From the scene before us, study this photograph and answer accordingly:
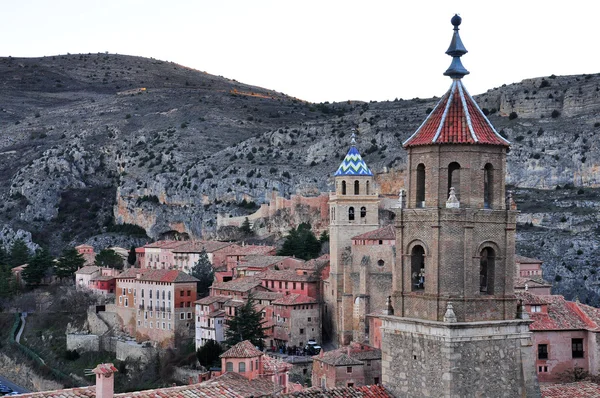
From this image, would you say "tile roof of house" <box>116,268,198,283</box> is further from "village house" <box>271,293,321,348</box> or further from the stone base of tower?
the stone base of tower

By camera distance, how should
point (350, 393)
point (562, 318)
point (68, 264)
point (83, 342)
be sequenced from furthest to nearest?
1. point (68, 264)
2. point (83, 342)
3. point (562, 318)
4. point (350, 393)

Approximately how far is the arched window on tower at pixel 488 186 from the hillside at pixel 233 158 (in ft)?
165

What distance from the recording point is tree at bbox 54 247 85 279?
8875cm

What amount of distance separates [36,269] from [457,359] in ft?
234

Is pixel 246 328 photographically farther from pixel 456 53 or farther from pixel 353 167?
pixel 456 53

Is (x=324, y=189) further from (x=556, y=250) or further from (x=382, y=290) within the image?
(x=382, y=290)

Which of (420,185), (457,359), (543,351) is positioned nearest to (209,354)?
(543,351)

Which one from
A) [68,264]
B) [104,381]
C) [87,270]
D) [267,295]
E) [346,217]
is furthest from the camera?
[68,264]

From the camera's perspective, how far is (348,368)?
45688 millimetres

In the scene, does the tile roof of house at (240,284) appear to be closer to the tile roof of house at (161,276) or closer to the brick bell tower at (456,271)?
the tile roof of house at (161,276)

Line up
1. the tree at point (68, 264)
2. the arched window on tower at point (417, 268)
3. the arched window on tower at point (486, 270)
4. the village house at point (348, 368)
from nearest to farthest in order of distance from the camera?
the arched window on tower at point (486, 270)
the arched window on tower at point (417, 268)
the village house at point (348, 368)
the tree at point (68, 264)

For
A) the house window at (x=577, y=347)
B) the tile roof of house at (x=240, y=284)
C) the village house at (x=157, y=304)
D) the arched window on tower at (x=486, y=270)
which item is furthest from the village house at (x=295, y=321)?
the arched window on tower at (x=486, y=270)

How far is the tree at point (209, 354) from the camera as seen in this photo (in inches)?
2349

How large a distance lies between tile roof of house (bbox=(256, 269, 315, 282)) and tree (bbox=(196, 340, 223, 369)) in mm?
6821
